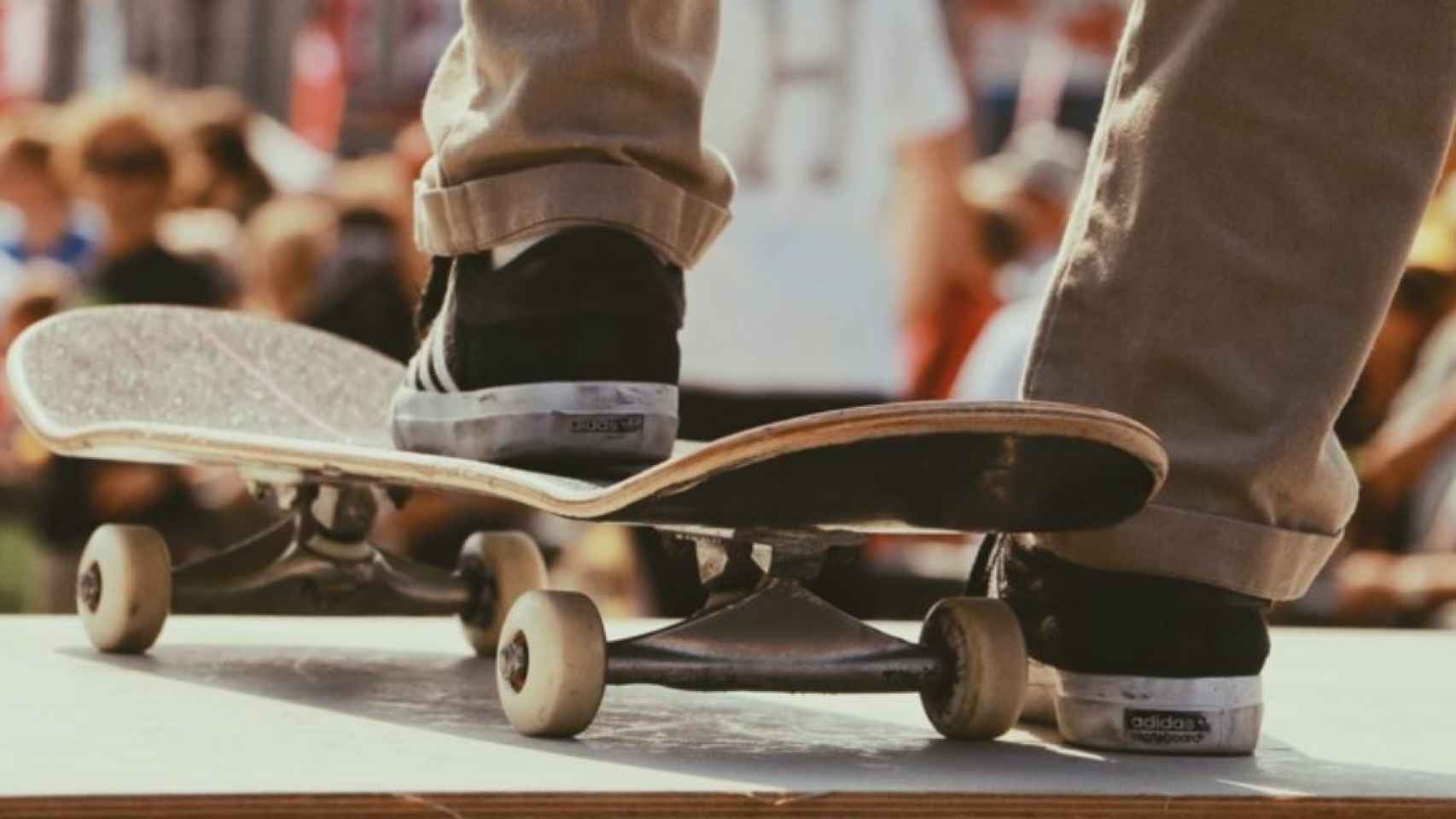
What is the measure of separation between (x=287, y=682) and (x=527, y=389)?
1.17 feet

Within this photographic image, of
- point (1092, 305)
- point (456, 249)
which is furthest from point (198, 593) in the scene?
point (1092, 305)

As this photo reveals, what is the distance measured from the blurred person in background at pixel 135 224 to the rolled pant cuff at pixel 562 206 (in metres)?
3.11

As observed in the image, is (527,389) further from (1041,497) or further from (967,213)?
(967,213)

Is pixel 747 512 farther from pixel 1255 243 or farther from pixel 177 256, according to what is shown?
pixel 177 256

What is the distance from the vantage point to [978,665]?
1.75m

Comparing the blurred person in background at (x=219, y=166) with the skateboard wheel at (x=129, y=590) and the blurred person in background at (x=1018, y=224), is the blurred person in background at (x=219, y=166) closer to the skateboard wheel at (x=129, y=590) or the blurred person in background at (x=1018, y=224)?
the blurred person in background at (x=1018, y=224)

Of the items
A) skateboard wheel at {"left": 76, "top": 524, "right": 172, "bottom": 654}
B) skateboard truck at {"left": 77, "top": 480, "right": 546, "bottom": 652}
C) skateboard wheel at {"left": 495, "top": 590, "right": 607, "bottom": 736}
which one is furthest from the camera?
skateboard truck at {"left": 77, "top": 480, "right": 546, "bottom": 652}

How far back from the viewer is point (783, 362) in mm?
5113

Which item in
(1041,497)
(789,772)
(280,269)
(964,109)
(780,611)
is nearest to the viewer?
(789,772)

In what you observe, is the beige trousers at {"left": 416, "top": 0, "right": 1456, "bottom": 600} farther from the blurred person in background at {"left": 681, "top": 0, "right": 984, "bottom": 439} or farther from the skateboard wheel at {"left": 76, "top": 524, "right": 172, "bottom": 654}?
the blurred person in background at {"left": 681, "top": 0, "right": 984, "bottom": 439}

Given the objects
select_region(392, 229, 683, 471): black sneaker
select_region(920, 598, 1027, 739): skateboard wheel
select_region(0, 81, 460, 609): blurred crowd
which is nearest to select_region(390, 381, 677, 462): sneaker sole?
select_region(392, 229, 683, 471): black sneaker

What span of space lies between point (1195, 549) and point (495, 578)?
33.9 inches

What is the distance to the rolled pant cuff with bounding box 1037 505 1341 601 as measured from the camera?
1.77 m

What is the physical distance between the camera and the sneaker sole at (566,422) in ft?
6.20
